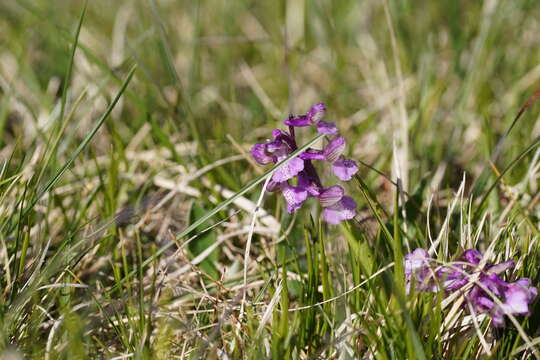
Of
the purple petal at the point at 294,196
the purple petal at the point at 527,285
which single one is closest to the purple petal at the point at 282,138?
the purple petal at the point at 294,196

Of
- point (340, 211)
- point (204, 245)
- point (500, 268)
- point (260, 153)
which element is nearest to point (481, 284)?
point (500, 268)

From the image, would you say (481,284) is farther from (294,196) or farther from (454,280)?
(294,196)

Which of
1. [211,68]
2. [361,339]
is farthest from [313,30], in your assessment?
[361,339]

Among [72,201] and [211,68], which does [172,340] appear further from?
[211,68]

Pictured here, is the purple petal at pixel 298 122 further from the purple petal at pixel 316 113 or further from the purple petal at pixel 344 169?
the purple petal at pixel 344 169

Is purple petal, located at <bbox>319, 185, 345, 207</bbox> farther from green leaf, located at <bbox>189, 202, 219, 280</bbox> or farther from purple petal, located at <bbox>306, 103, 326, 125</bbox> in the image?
green leaf, located at <bbox>189, 202, 219, 280</bbox>

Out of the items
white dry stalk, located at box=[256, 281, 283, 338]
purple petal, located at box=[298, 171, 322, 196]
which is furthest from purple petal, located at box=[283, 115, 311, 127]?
white dry stalk, located at box=[256, 281, 283, 338]
